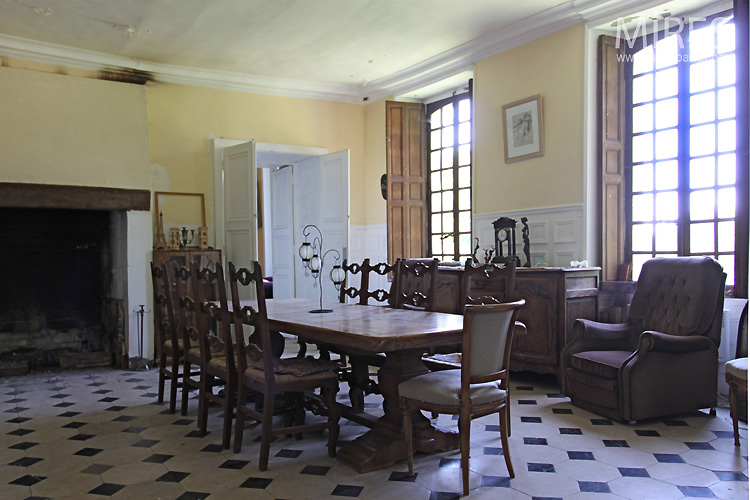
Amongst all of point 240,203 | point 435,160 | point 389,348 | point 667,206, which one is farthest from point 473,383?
point 435,160

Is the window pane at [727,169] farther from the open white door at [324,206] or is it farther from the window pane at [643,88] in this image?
the open white door at [324,206]

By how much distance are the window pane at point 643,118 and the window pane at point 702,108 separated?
36cm

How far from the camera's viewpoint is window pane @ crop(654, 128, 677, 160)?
16.1ft

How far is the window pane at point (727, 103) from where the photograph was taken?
4465mm

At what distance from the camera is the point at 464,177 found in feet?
22.9

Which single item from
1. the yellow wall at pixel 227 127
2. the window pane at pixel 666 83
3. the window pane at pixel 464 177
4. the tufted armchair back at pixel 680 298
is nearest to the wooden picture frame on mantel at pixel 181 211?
the yellow wall at pixel 227 127

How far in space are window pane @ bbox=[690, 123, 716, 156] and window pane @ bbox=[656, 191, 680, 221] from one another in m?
0.38

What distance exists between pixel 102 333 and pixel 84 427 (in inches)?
104

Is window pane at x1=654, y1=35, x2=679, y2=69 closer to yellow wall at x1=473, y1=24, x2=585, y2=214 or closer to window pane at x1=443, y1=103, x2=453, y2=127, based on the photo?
yellow wall at x1=473, y1=24, x2=585, y2=214

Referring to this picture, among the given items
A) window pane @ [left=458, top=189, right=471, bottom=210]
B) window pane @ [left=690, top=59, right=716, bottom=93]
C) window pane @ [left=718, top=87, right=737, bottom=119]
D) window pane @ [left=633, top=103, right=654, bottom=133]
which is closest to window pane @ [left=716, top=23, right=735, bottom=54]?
window pane @ [left=690, top=59, right=716, bottom=93]

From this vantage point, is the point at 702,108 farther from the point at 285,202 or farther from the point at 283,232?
the point at 283,232

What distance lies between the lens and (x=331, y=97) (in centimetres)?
783

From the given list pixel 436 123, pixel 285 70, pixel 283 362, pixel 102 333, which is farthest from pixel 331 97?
pixel 283 362

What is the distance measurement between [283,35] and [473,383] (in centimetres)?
439
